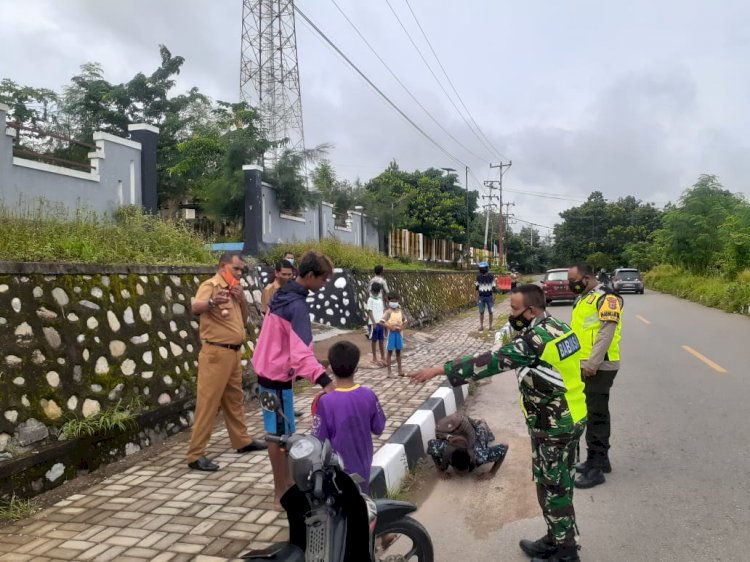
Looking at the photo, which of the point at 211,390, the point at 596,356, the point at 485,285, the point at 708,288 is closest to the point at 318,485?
the point at 211,390

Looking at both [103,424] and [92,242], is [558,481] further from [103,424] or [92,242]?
[92,242]

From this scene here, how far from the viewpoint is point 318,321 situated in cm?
1374

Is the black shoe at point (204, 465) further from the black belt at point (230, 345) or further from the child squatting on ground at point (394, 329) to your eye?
the child squatting on ground at point (394, 329)

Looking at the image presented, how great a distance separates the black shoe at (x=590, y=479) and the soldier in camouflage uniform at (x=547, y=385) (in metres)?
1.40

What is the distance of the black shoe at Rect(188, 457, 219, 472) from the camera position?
4.84 metres

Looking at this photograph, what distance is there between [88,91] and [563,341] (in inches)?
997

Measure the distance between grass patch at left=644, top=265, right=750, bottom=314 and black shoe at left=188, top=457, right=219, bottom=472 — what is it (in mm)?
18913

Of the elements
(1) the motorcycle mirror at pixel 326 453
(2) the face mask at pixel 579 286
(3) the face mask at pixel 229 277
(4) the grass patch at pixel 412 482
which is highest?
(3) the face mask at pixel 229 277

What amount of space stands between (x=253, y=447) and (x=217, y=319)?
130 cm

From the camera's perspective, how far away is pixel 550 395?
10.8 ft

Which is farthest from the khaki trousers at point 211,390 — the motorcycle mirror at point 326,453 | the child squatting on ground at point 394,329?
the child squatting on ground at point 394,329

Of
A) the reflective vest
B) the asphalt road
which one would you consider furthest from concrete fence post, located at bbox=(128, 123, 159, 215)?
the reflective vest

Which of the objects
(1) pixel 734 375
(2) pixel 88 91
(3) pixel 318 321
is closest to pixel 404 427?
(1) pixel 734 375

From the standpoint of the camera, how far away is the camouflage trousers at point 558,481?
3.33 metres
